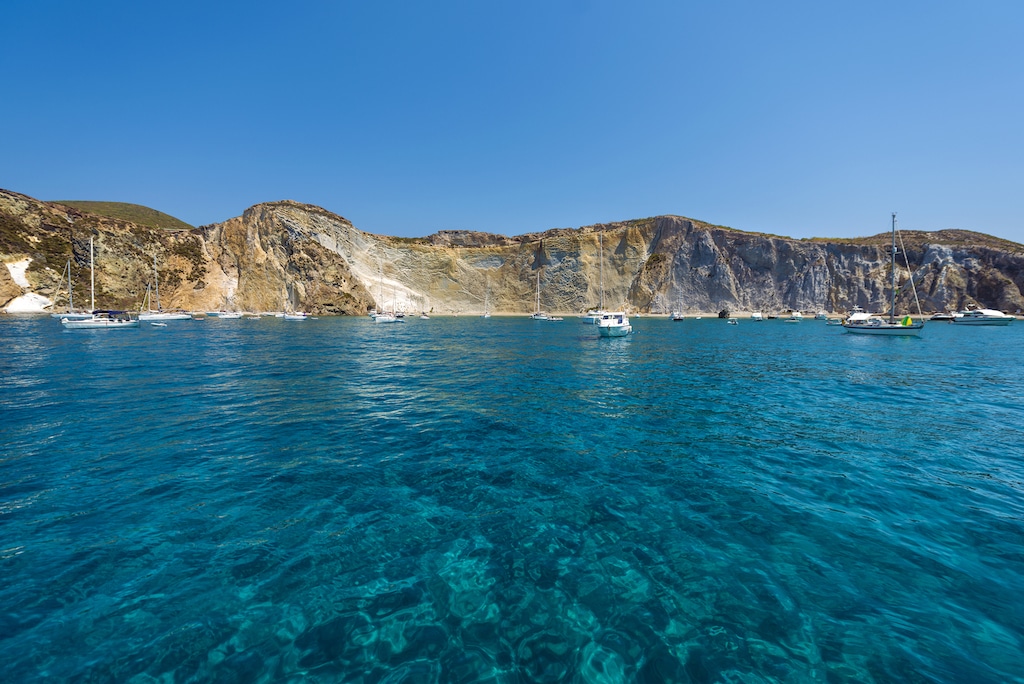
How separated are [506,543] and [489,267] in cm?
12991

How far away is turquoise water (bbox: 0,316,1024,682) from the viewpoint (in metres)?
4.88

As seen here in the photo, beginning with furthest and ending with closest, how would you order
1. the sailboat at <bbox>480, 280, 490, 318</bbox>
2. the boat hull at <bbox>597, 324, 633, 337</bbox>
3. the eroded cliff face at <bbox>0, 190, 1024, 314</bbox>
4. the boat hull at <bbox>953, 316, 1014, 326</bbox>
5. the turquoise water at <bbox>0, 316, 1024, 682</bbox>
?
1. the sailboat at <bbox>480, 280, 490, 318</bbox>
2. the eroded cliff face at <bbox>0, 190, 1024, 314</bbox>
3. the boat hull at <bbox>953, 316, 1014, 326</bbox>
4. the boat hull at <bbox>597, 324, 633, 337</bbox>
5. the turquoise water at <bbox>0, 316, 1024, 682</bbox>

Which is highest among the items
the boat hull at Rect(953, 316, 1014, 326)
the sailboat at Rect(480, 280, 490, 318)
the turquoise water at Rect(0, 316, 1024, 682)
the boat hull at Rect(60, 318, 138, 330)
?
the sailboat at Rect(480, 280, 490, 318)

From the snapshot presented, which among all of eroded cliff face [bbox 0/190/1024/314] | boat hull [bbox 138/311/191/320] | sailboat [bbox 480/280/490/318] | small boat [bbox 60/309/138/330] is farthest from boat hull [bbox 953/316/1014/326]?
boat hull [bbox 138/311/191/320]

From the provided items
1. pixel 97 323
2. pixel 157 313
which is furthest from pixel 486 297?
pixel 97 323

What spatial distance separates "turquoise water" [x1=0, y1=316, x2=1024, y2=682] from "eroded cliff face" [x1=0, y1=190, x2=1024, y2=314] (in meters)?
81.3

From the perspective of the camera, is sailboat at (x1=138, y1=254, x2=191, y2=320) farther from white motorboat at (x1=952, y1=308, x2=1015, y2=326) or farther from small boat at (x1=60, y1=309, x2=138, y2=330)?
white motorboat at (x1=952, y1=308, x2=1015, y2=326)

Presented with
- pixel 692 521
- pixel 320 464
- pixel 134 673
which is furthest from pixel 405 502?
pixel 692 521

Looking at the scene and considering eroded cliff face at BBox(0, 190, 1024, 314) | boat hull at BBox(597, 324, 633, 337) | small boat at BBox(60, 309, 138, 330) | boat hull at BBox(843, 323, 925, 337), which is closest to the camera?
boat hull at BBox(597, 324, 633, 337)

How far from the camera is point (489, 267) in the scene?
438 feet

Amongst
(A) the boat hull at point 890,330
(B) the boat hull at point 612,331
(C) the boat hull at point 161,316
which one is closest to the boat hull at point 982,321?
(A) the boat hull at point 890,330

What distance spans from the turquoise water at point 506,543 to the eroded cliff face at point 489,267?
3201 inches

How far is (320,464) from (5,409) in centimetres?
1561

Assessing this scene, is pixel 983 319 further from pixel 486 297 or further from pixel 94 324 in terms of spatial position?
pixel 94 324
